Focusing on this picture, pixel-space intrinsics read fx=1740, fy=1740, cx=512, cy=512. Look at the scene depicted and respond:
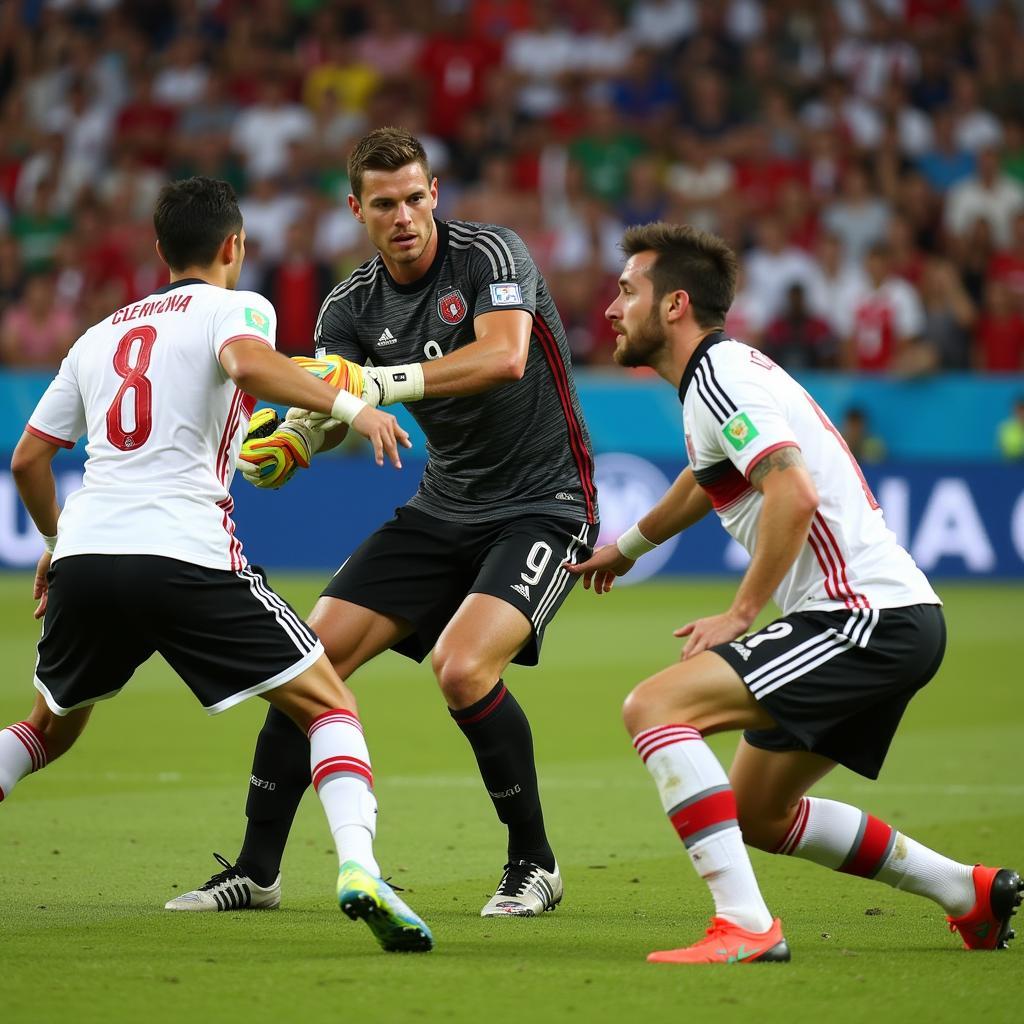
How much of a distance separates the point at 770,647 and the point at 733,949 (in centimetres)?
81

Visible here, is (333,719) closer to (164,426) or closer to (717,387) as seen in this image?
(164,426)

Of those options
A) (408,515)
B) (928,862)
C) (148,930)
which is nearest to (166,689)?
(408,515)

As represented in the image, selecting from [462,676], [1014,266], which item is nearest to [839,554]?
[462,676]

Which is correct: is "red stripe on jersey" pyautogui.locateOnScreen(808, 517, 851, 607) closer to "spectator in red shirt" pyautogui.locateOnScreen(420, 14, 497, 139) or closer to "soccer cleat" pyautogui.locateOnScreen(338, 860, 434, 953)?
"soccer cleat" pyautogui.locateOnScreen(338, 860, 434, 953)

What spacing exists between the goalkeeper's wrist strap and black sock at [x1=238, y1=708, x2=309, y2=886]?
3.79 feet

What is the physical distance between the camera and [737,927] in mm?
4648

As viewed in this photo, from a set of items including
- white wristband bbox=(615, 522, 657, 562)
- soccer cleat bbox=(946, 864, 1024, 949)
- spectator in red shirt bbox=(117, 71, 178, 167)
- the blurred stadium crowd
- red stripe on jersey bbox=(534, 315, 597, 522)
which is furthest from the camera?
spectator in red shirt bbox=(117, 71, 178, 167)

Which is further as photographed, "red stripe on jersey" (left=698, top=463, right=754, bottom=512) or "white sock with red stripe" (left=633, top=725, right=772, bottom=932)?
"red stripe on jersey" (left=698, top=463, right=754, bottom=512)

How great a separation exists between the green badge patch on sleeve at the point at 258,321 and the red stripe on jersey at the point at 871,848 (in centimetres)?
227

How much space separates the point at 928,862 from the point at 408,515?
7.42 feet

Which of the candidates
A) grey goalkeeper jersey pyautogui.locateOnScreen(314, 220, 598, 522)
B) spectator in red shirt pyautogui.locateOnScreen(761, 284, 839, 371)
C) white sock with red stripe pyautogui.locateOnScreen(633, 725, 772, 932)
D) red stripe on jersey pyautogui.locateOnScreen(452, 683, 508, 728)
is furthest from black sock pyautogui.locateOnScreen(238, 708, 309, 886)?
spectator in red shirt pyautogui.locateOnScreen(761, 284, 839, 371)

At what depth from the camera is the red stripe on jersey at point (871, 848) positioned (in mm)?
5109

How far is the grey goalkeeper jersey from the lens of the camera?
616 cm

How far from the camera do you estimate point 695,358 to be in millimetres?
4977
